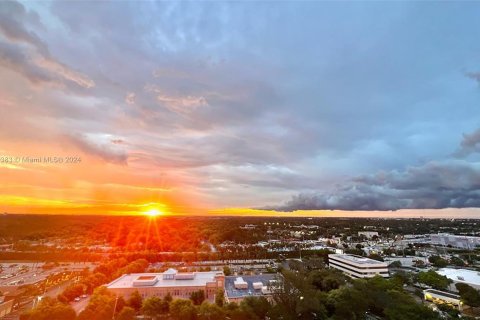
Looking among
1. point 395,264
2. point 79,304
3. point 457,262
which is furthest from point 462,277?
point 79,304

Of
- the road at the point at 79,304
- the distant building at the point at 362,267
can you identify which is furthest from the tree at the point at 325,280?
the road at the point at 79,304

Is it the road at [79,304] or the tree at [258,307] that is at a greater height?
the tree at [258,307]

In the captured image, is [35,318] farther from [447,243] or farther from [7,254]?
[447,243]

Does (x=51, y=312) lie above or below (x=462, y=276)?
above

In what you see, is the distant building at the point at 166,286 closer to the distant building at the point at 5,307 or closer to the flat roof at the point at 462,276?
the distant building at the point at 5,307

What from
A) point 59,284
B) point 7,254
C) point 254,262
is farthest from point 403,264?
point 7,254

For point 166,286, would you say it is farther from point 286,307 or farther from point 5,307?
point 286,307
